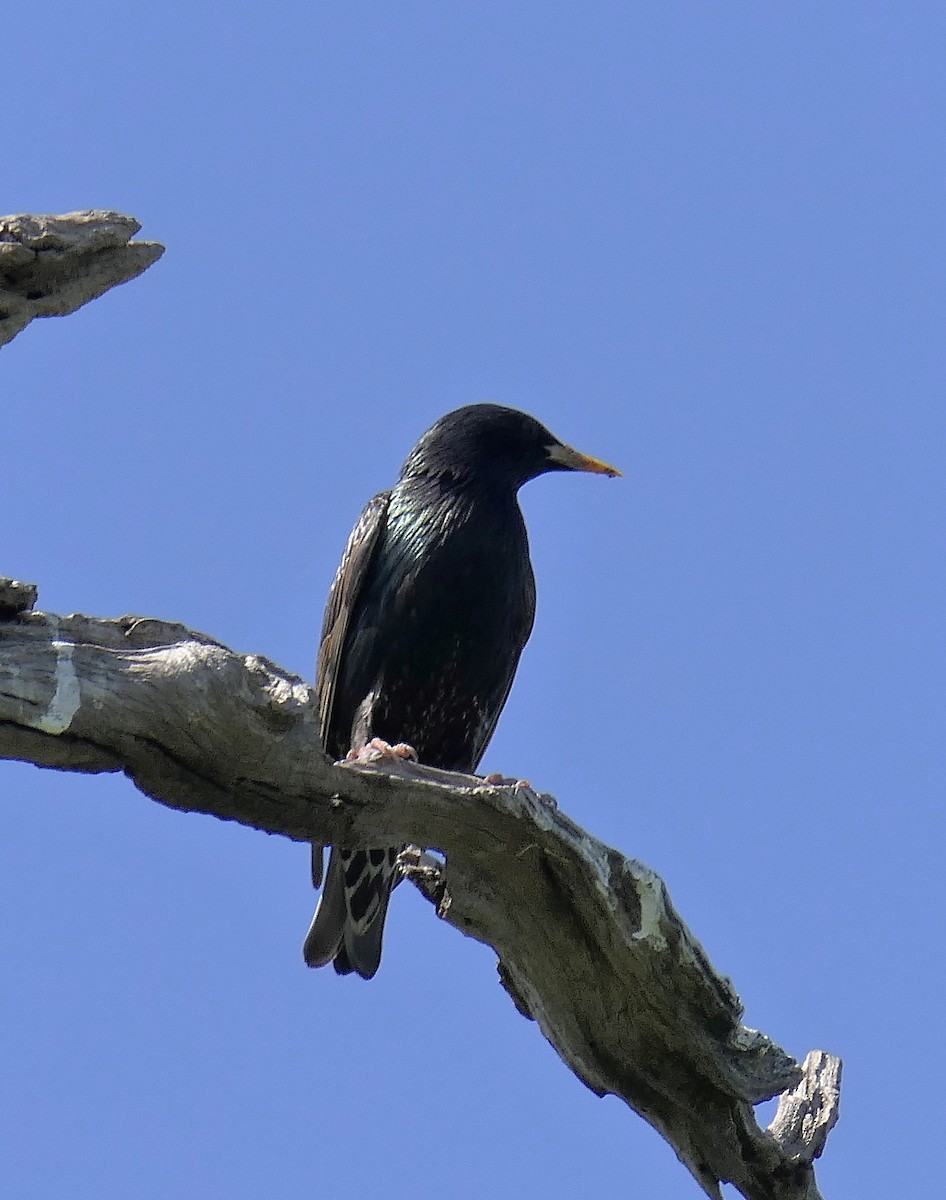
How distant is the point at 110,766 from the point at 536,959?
4.68 ft

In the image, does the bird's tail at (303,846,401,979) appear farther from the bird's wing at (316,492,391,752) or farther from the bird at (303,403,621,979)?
the bird's wing at (316,492,391,752)

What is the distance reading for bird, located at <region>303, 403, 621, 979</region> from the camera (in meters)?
5.63

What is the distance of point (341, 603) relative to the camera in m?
5.92

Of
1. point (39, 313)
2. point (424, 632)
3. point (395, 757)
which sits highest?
point (424, 632)

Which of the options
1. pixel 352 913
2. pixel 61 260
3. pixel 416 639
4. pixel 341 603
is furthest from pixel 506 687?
pixel 61 260

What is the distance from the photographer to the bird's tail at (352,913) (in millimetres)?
5570

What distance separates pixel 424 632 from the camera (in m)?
5.73

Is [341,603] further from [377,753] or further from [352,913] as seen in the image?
[377,753]

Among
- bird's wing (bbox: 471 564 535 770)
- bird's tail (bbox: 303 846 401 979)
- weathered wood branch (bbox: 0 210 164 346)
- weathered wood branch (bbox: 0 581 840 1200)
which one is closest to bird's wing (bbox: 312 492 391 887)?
bird's tail (bbox: 303 846 401 979)

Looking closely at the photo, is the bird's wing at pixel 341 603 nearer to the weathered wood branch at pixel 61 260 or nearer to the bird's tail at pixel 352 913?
the bird's tail at pixel 352 913

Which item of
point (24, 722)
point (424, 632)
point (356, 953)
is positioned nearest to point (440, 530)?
point (424, 632)

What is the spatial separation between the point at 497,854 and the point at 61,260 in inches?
76.5

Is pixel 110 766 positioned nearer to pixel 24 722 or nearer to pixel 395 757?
pixel 24 722

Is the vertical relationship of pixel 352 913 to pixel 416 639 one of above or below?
below
